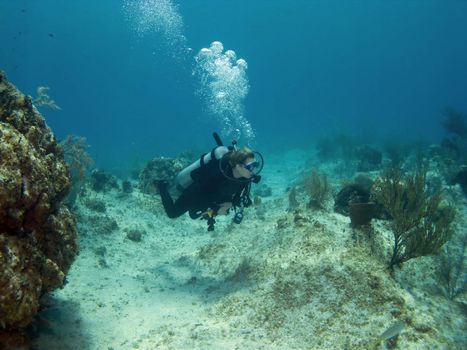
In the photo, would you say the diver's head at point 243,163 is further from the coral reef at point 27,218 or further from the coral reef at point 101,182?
the coral reef at point 101,182

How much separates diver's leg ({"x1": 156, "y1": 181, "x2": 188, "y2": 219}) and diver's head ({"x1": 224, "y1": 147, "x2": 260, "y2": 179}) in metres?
2.08

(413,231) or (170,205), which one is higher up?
(170,205)

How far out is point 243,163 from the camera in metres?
5.89

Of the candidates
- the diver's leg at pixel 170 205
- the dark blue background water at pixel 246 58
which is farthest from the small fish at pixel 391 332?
the dark blue background water at pixel 246 58

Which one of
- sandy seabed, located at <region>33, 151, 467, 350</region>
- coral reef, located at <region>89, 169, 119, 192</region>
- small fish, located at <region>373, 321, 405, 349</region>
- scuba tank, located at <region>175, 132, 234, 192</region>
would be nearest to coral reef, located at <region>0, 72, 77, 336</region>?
sandy seabed, located at <region>33, 151, 467, 350</region>

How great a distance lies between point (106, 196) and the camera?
1121 cm

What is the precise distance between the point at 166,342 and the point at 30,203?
2.59 metres

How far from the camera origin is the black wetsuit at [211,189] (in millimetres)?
6363

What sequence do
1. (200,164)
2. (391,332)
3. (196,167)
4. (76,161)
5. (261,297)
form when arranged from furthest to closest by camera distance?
(76,161) → (196,167) → (200,164) → (261,297) → (391,332)

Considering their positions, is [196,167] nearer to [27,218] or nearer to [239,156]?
[239,156]

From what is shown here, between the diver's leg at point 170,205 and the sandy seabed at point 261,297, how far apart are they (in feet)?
3.86

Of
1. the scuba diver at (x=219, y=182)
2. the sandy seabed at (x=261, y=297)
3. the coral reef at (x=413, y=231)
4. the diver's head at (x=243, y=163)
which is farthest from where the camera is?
the scuba diver at (x=219, y=182)

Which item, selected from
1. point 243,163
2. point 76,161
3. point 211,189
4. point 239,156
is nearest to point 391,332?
point 243,163

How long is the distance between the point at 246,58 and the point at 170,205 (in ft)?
478
